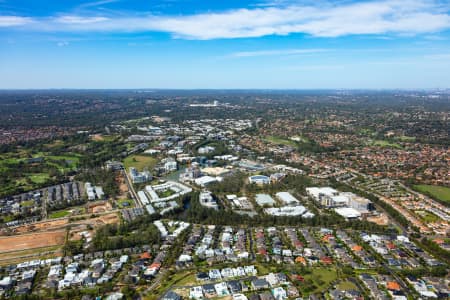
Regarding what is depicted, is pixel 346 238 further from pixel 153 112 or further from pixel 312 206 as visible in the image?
pixel 153 112

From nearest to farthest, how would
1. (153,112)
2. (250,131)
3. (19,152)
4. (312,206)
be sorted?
(312,206), (19,152), (250,131), (153,112)

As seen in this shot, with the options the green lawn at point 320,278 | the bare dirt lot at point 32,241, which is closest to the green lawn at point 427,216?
the green lawn at point 320,278

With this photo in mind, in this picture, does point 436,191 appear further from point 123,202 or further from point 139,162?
point 139,162

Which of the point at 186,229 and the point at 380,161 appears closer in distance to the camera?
the point at 186,229

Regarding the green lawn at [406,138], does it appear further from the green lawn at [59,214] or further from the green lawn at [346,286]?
the green lawn at [59,214]

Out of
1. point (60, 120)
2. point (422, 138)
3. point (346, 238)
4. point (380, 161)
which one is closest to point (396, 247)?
point (346, 238)

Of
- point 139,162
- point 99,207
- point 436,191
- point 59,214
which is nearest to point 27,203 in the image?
point 59,214

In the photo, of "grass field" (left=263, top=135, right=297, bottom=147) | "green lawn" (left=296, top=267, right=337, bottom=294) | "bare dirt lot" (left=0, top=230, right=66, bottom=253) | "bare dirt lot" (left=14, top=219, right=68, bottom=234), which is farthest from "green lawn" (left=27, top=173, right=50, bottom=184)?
"grass field" (left=263, top=135, right=297, bottom=147)
